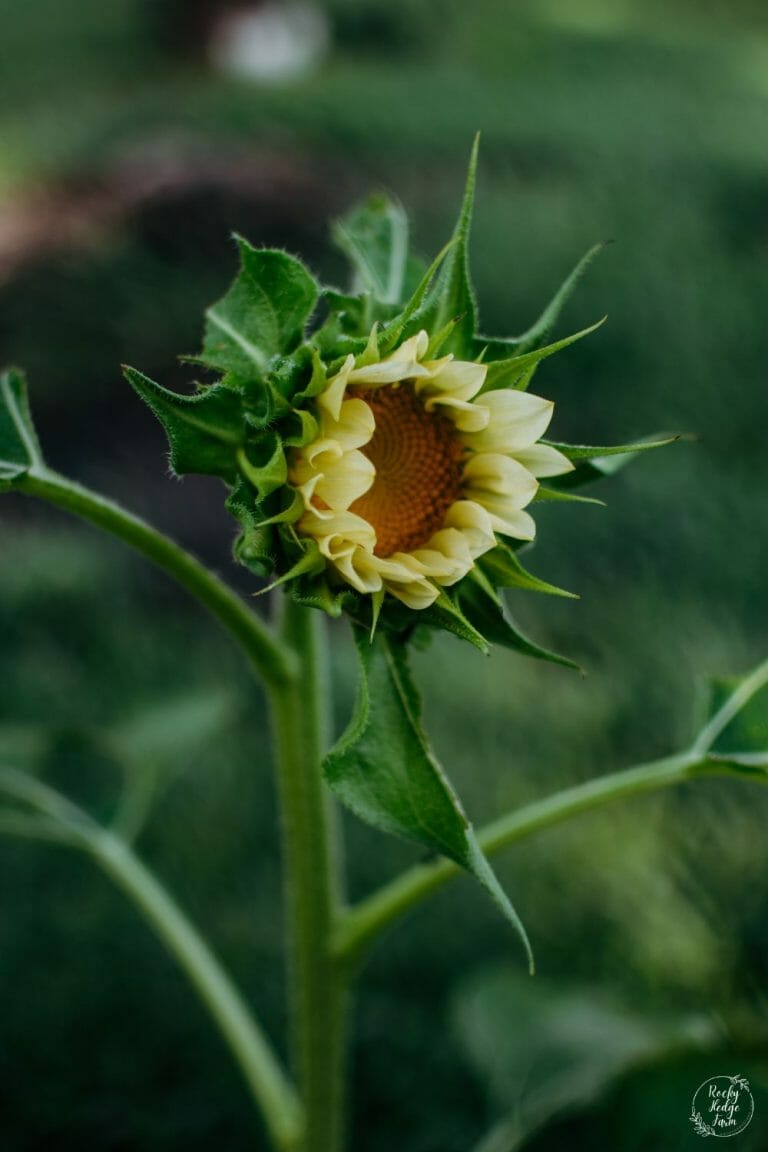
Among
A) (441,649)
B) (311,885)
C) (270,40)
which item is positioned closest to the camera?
(311,885)

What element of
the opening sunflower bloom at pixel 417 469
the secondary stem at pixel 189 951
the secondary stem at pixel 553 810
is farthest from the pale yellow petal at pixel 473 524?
the secondary stem at pixel 189 951

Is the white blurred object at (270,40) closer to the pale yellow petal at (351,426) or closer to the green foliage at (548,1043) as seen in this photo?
the green foliage at (548,1043)

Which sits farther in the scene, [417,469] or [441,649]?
[441,649]

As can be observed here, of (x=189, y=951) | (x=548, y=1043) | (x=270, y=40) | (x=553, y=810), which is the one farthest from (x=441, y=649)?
(x=270, y=40)

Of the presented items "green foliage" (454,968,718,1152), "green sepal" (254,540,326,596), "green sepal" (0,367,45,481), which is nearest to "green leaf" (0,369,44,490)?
"green sepal" (0,367,45,481)

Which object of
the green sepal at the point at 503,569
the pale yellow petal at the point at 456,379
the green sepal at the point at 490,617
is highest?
the pale yellow petal at the point at 456,379

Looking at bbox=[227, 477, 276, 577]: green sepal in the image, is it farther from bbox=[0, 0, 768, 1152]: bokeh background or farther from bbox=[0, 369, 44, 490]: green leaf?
bbox=[0, 0, 768, 1152]: bokeh background

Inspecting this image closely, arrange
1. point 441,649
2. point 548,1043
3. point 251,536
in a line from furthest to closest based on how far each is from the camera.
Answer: point 441,649 < point 548,1043 < point 251,536

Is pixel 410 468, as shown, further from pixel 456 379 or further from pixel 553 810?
pixel 553 810
